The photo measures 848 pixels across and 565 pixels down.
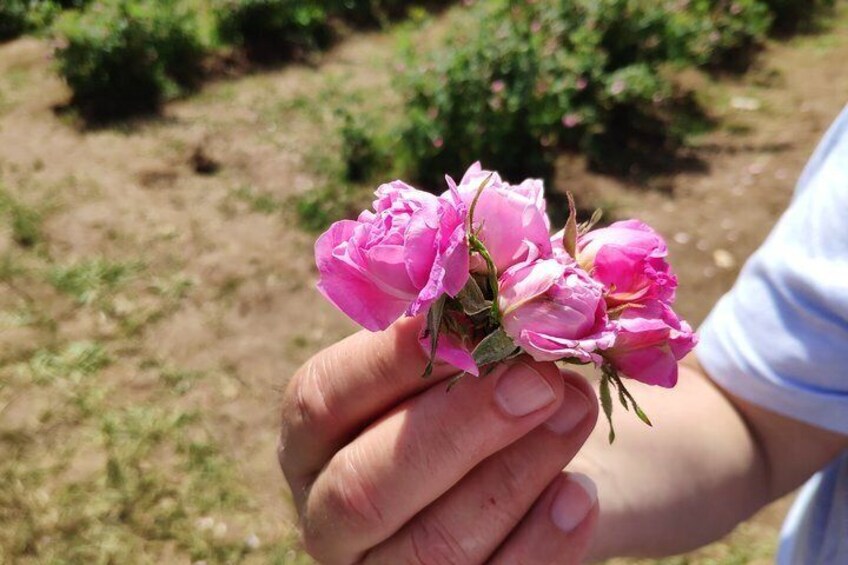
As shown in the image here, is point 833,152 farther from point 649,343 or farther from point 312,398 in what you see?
point 312,398

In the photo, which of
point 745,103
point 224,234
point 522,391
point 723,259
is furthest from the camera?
point 745,103

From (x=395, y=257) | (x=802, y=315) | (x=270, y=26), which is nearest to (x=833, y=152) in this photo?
(x=802, y=315)

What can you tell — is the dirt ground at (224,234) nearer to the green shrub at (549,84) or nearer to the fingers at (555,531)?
the green shrub at (549,84)

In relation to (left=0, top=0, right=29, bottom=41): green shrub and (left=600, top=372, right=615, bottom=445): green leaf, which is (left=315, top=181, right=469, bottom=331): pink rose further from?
(left=0, top=0, right=29, bottom=41): green shrub

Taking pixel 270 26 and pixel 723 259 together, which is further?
pixel 270 26

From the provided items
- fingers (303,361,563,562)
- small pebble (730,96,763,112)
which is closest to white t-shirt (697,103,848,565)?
fingers (303,361,563,562)
